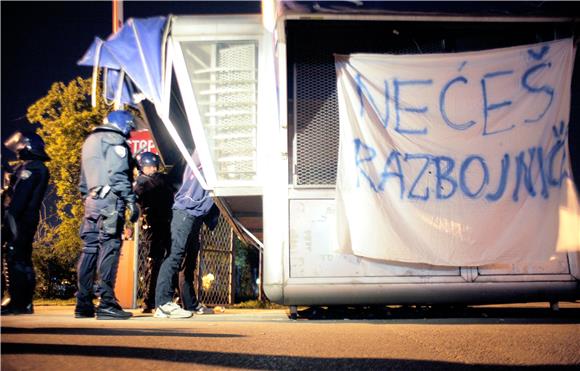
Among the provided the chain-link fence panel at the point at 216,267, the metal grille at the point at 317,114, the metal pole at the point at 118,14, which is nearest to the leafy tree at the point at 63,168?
the metal pole at the point at 118,14

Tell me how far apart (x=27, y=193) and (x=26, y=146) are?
51 cm

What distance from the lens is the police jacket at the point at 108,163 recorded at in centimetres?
448

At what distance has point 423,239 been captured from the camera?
12.9 feet

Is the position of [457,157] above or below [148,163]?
below

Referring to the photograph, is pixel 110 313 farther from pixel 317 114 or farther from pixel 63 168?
pixel 63 168

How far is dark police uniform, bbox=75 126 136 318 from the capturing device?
440 centimetres

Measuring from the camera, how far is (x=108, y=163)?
14.8ft

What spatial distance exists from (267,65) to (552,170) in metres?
2.61

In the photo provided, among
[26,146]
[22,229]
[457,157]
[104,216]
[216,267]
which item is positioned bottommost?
[216,267]

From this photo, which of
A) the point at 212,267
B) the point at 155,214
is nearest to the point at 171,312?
the point at 155,214

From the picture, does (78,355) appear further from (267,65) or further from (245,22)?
(245,22)

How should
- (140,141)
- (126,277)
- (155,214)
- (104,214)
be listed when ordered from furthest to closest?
(140,141) < (126,277) < (155,214) < (104,214)

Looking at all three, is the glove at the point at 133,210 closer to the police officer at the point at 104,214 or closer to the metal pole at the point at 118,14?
the police officer at the point at 104,214

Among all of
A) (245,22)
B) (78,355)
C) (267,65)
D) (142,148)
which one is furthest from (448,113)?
(142,148)
